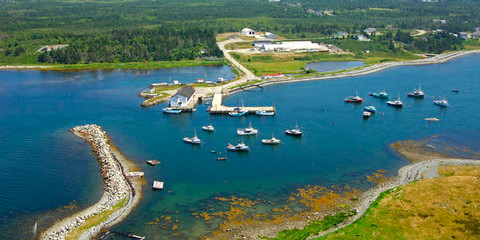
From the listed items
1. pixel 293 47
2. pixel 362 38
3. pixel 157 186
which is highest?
pixel 362 38

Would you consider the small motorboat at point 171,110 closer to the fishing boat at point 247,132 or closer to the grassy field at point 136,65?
the fishing boat at point 247,132

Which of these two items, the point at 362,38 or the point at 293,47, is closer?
the point at 293,47

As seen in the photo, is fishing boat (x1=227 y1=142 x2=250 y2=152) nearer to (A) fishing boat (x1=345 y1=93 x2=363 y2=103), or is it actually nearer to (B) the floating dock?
(B) the floating dock

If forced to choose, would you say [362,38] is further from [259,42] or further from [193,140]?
[193,140]

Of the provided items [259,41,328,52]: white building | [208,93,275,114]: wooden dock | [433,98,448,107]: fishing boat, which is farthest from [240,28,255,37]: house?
[433,98,448,107]: fishing boat

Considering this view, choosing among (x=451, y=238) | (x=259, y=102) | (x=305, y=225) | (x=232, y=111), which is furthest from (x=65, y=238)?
(x=259, y=102)

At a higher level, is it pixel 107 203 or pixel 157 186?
pixel 157 186

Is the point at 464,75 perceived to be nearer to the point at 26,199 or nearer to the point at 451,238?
the point at 451,238

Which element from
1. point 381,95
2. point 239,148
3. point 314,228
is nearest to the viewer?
point 314,228

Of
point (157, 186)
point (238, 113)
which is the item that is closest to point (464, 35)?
point (238, 113)
